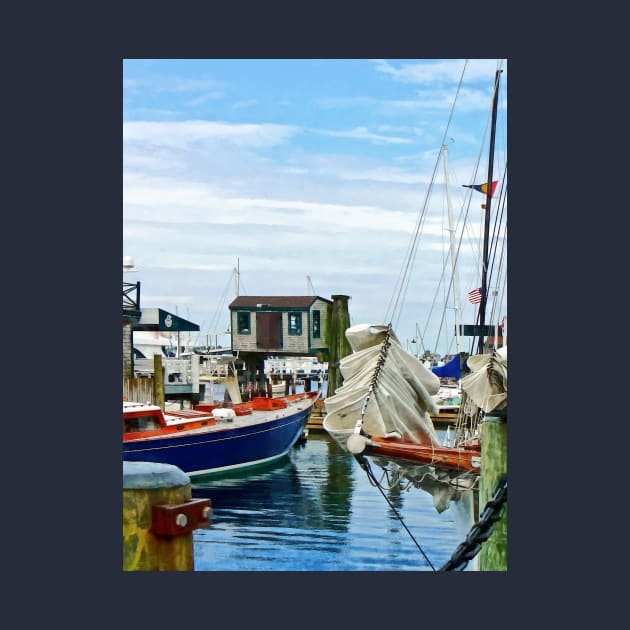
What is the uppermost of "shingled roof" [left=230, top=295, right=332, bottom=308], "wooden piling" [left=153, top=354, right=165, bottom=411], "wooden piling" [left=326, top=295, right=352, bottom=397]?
"shingled roof" [left=230, top=295, right=332, bottom=308]

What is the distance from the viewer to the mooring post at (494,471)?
9469mm

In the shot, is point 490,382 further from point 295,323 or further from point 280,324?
point 280,324

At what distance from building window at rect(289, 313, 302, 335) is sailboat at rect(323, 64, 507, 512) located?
7.65 metres

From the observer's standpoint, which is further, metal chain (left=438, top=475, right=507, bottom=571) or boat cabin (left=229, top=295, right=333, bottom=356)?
boat cabin (left=229, top=295, right=333, bottom=356)

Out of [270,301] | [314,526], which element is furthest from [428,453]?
[270,301]

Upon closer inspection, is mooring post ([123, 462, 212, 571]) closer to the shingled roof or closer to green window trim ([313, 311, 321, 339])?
the shingled roof

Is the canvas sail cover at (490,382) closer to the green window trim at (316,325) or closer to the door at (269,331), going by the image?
the green window trim at (316,325)

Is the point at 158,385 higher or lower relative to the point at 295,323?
lower

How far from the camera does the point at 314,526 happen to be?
14766 millimetres

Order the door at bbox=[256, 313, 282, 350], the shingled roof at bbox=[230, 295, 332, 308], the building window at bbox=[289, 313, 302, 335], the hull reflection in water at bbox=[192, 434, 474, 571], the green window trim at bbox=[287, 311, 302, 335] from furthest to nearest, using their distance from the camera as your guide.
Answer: the door at bbox=[256, 313, 282, 350]
the building window at bbox=[289, 313, 302, 335]
the green window trim at bbox=[287, 311, 302, 335]
the shingled roof at bbox=[230, 295, 332, 308]
the hull reflection in water at bbox=[192, 434, 474, 571]

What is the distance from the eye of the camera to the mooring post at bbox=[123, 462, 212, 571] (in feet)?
18.4

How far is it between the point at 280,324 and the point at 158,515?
16387mm

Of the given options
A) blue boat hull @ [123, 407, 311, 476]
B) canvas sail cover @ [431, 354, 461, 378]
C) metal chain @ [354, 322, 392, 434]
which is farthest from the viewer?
canvas sail cover @ [431, 354, 461, 378]

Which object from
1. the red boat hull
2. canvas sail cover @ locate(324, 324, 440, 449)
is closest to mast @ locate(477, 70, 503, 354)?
the red boat hull
